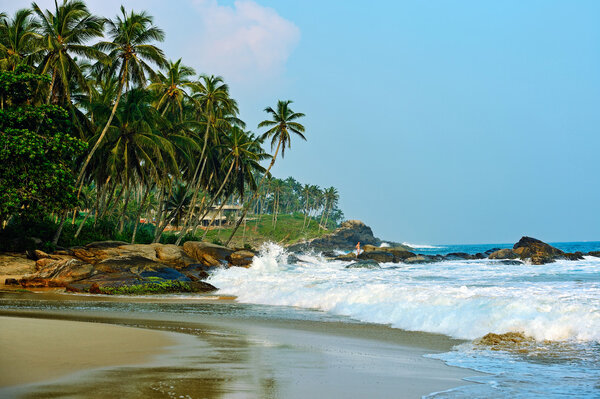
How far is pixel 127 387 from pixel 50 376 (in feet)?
2.79

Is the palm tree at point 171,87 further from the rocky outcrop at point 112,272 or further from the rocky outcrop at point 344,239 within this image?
the rocky outcrop at point 344,239

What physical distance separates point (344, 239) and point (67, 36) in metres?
86.5

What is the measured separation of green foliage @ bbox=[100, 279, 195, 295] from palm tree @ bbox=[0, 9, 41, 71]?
15421 millimetres

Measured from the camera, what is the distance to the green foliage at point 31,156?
20172mm

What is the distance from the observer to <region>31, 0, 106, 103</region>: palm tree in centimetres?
2575

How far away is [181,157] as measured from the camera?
124 feet

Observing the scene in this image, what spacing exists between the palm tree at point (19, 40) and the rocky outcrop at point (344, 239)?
2635 inches

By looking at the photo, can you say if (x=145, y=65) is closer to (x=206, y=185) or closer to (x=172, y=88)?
(x=172, y=88)

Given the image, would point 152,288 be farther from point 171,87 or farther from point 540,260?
point 540,260

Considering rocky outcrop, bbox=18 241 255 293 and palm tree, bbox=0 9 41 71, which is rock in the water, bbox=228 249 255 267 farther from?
palm tree, bbox=0 9 41 71

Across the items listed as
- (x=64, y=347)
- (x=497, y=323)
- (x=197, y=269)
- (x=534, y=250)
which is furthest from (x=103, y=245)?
(x=534, y=250)

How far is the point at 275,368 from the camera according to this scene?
225 inches

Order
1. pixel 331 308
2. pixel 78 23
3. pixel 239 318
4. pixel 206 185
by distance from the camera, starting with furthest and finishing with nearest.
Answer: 1. pixel 206 185
2. pixel 78 23
3. pixel 331 308
4. pixel 239 318

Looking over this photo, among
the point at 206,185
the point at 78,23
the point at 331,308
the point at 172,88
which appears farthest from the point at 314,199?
the point at 331,308
